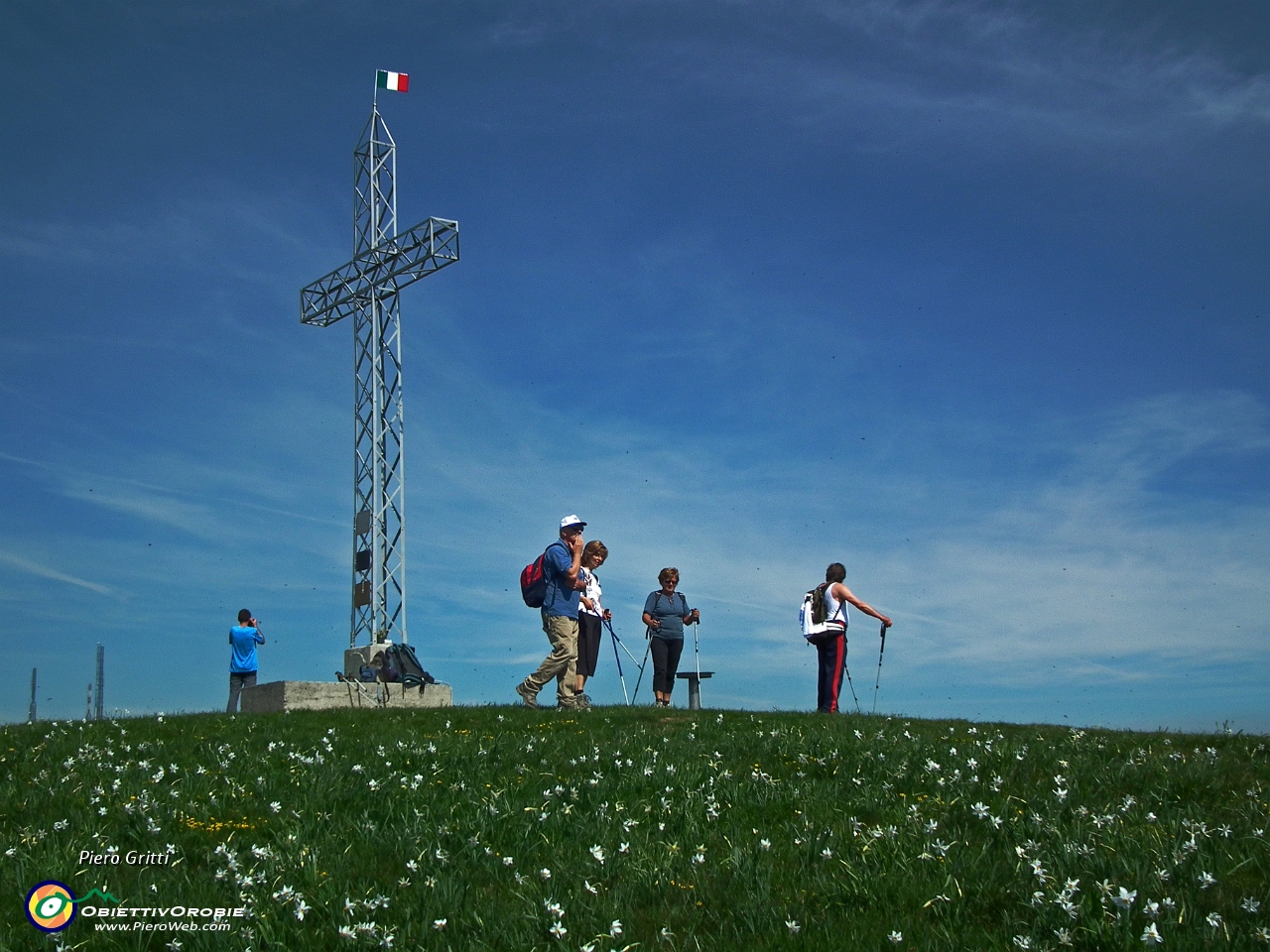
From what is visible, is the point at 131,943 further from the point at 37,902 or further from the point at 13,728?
the point at 13,728

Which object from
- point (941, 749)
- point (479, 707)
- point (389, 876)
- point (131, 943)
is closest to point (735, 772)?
point (941, 749)

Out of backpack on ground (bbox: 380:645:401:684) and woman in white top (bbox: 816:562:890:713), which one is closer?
woman in white top (bbox: 816:562:890:713)

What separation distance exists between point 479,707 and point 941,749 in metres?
7.87

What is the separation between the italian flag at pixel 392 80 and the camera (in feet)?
110

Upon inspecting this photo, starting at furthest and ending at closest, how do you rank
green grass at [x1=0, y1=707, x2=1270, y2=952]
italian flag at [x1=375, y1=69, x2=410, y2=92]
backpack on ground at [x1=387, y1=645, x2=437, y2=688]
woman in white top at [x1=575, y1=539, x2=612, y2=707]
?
1. italian flag at [x1=375, y1=69, x2=410, y2=92]
2. backpack on ground at [x1=387, y1=645, x2=437, y2=688]
3. woman in white top at [x1=575, y1=539, x2=612, y2=707]
4. green grass at [x1=0, y1=707, x2=1270, y2=952]

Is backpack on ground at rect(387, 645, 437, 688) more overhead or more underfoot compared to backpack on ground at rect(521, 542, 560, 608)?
more underfoot

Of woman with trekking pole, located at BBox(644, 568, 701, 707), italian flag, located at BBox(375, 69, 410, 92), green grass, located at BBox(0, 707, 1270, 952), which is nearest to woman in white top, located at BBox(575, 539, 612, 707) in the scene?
woman with trekking pole, located at BBox(644, 568, 701, 707)

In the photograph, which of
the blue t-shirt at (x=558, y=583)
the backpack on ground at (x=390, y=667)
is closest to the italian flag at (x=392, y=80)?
the backpack on ground at (x=390, y=667)

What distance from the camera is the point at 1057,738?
1194cm

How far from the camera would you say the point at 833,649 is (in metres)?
16.2

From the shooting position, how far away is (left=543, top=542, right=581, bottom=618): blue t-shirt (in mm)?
15477

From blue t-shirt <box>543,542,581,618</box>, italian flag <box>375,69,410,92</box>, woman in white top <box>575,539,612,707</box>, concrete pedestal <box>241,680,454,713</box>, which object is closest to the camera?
blue t-shirt <box>543,542,581,618</box>

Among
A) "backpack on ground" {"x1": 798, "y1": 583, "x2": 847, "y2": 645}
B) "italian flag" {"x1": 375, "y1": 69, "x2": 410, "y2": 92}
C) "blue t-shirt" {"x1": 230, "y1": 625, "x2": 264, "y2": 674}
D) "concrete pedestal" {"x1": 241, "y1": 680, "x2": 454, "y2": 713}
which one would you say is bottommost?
"concrete pedestal" {"x1": 241, "y1": 680, "x2": 454, "y2": 713}

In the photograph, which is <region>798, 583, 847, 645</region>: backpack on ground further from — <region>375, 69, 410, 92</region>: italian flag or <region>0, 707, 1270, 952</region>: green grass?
<region>375, 69, 410, 92</region>: italian flag
